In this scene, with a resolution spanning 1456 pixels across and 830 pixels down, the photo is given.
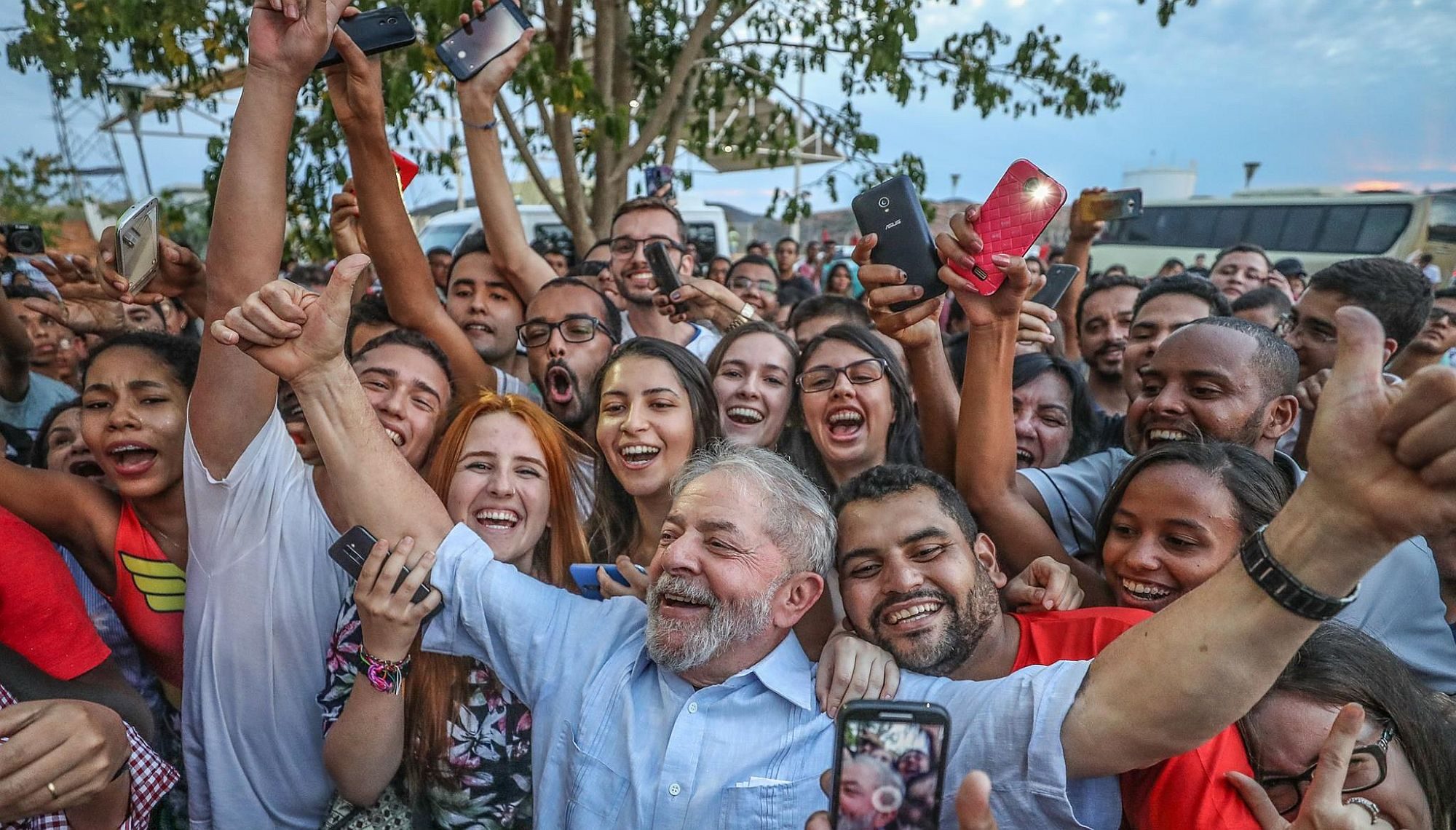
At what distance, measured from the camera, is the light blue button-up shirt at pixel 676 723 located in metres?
1.68

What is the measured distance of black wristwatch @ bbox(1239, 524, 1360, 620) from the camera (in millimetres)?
1332

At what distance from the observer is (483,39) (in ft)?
11.9

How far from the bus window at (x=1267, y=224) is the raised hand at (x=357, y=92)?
2039 centimetres

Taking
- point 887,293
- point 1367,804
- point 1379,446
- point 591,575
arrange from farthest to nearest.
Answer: point 887,293 < point 591,575 < point 1367,804 < point 1379,446

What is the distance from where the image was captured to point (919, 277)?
8.36 ft

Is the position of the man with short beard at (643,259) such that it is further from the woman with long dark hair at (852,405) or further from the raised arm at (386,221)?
the woman with long dark hair at (852,405)

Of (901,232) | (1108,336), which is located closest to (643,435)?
(901,232)

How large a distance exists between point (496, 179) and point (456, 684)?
2546 millimetres

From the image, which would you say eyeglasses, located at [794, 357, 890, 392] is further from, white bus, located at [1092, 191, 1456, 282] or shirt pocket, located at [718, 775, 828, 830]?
white bus, located at [1092, 191, 1456, 282]

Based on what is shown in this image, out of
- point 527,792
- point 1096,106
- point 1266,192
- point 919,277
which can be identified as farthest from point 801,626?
point 1266,192

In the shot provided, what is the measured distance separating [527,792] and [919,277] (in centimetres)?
172

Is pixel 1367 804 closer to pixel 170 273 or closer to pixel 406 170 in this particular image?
pixel 170 273

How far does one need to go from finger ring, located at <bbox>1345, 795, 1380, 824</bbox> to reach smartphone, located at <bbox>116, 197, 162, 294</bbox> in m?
3.15

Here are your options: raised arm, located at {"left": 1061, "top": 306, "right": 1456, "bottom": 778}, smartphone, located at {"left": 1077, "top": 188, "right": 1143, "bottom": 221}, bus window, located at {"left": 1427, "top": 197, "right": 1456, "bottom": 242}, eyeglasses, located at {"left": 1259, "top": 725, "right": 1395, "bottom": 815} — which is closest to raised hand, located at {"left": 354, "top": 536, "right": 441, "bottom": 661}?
raised arm, located at {"left": 1061, "top": 306, "right": 1456, "bottom": 778}
